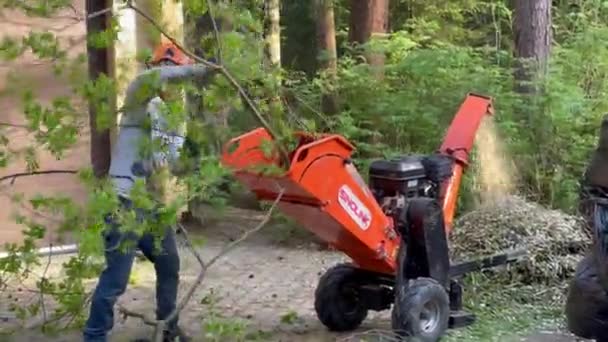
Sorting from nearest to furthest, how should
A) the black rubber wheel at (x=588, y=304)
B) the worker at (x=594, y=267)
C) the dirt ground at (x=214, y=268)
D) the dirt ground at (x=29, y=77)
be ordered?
the dirt ground at (x=29, y=77) → the dirt ground at (x=214, y=268) → the worker at (x=594, y=267) → the black rubber wheel at (x=588, y=304)

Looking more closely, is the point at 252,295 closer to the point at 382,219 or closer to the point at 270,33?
the point at 270,33

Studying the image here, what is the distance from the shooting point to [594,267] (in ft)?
20.0

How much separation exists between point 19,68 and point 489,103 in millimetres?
3663

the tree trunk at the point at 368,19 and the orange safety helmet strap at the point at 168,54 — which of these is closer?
the orange safety helmet strap at the point at 168,54

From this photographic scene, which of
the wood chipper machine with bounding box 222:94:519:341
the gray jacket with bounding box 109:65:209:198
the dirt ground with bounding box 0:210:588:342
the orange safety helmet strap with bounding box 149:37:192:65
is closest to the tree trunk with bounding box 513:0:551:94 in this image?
the dirt ground with bounding box 0:210:588:342

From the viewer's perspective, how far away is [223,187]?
622 centimetres

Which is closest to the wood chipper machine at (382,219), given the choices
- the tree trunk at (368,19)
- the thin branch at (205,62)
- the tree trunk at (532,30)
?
the thin branch at (205,62)

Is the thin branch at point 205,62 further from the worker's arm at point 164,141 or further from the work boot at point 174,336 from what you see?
the work boot at point 174,336

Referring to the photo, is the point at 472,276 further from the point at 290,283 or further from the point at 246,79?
the point at 246,79

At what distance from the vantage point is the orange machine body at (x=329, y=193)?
6172 mm

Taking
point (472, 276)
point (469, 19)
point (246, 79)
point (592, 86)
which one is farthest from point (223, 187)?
point (469, 19)

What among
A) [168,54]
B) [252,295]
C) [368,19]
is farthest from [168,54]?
[368,19]

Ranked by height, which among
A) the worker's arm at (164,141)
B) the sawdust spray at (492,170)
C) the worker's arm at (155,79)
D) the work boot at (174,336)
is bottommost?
the work boot at (174,336)

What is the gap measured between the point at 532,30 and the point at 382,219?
5361 mm
